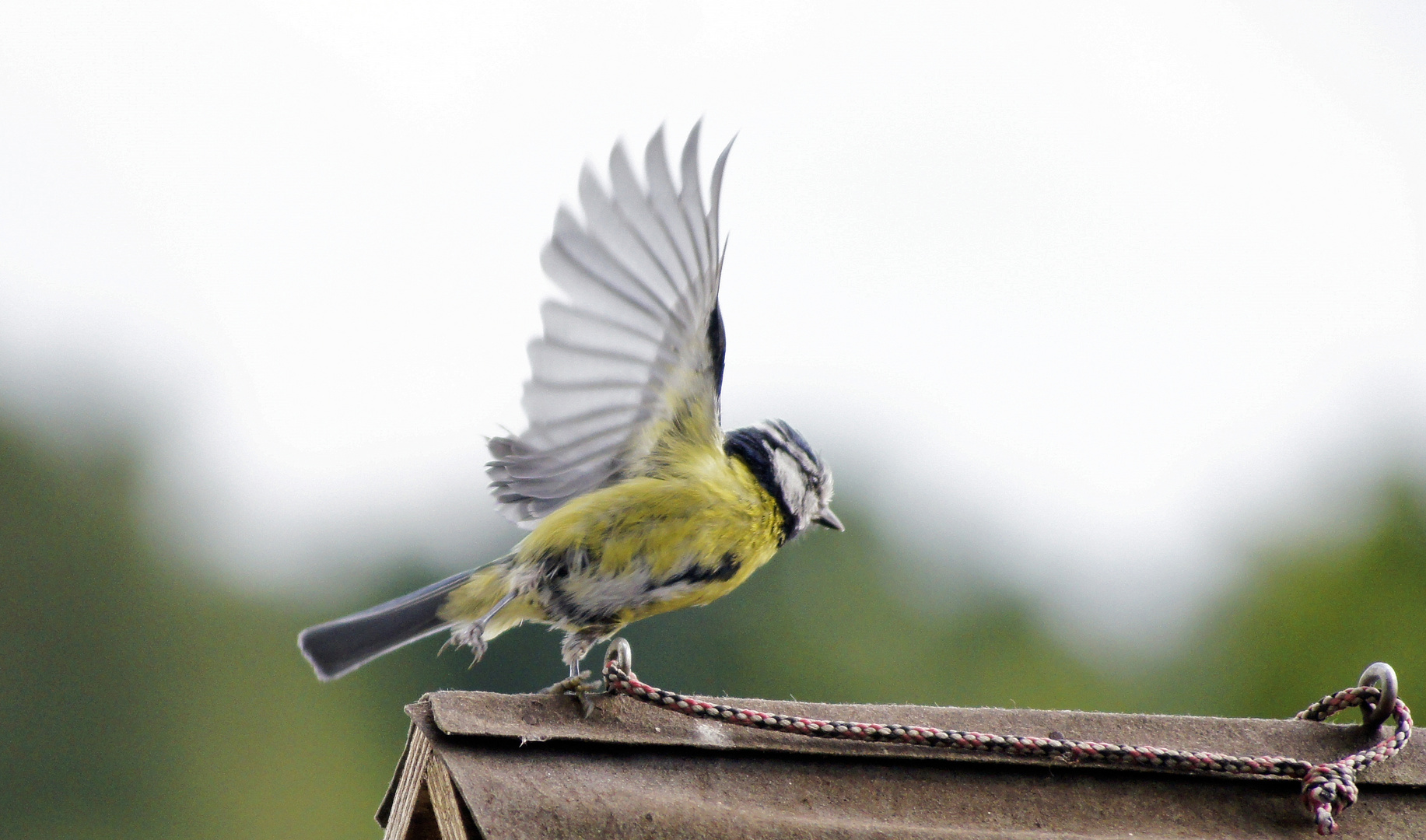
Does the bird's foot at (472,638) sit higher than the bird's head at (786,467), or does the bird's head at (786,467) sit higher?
the bird's head at (786,467)

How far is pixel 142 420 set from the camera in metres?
14.4

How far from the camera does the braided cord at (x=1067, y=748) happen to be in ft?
5.05

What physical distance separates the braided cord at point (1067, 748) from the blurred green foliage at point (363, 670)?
787 centimetres

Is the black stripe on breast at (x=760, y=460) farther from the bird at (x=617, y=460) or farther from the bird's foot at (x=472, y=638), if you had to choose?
the bird's foot at (x=472, y=638)

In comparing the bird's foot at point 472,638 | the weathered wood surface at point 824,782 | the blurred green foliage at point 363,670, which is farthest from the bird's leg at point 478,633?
the blurred green foliage at point 363,670

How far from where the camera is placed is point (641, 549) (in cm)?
201

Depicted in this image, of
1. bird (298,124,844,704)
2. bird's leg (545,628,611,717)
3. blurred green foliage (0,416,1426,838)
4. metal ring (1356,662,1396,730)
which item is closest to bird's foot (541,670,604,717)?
bird's leg (545,628,611,717)

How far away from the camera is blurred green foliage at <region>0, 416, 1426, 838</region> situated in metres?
10.1

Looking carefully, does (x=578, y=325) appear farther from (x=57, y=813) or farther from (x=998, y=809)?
(x=57, y=813)

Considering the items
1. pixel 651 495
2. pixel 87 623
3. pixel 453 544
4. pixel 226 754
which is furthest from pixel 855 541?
pixel 651 495

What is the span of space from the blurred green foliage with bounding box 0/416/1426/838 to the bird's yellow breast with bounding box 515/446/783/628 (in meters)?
7.63

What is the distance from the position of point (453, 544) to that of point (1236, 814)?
37.8 ft

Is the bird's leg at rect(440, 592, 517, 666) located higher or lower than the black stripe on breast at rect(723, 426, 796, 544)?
lower

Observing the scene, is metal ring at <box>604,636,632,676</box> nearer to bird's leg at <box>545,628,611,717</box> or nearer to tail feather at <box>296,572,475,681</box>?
bird's leg at <box>545,628,611,717</box>
